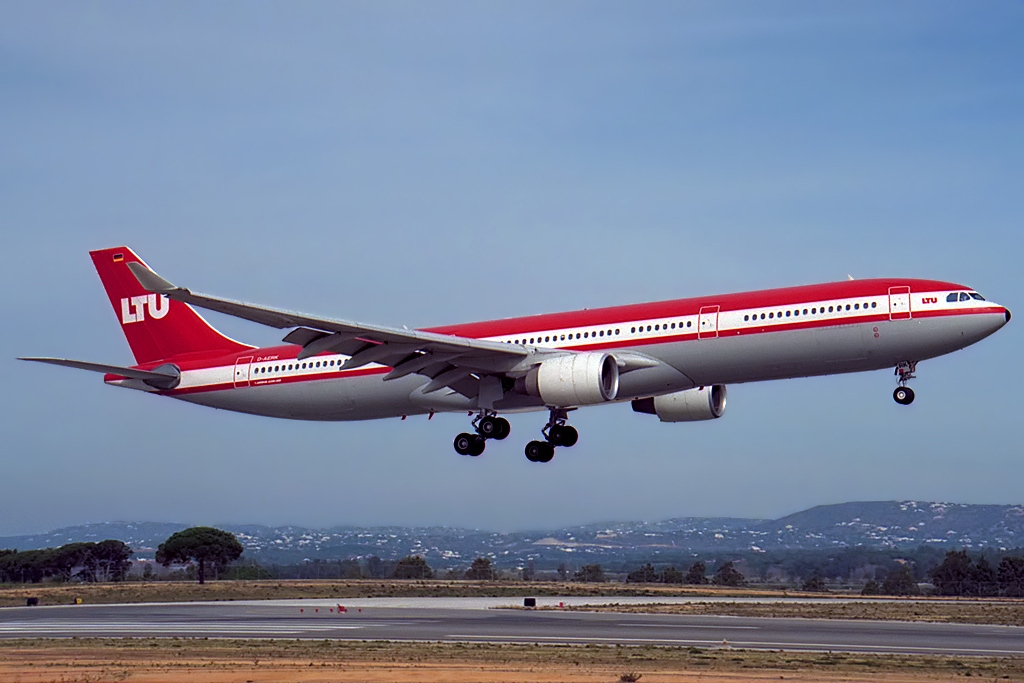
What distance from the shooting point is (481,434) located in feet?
144

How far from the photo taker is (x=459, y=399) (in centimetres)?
4347

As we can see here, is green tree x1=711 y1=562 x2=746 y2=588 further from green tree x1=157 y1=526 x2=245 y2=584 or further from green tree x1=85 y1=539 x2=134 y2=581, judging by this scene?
green tree x1=85 y1=539 x2=134 y2=581

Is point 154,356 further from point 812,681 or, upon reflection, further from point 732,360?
point 812,681

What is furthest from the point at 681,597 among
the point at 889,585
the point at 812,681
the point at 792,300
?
the point at 812,681

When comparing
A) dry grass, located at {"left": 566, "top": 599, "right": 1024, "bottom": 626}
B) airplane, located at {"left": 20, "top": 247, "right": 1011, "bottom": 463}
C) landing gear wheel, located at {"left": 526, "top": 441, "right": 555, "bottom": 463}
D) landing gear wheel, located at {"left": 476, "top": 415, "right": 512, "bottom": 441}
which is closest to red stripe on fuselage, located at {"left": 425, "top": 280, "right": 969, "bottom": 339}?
airplane, located at {"left": 20, "top": 247, "right": 1011, "bottom": 463}

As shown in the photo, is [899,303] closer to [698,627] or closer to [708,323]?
[708,323]

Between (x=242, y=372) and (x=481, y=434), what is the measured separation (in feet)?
34.0

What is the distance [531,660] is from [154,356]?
24878mm

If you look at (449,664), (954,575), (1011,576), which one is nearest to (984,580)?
(1011,576)

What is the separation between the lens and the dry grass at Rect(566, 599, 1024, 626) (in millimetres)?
53312

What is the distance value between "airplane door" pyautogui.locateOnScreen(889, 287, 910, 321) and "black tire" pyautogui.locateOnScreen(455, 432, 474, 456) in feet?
51.2

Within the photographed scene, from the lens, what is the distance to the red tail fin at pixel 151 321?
166 ft

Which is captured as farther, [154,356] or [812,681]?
[154,356]

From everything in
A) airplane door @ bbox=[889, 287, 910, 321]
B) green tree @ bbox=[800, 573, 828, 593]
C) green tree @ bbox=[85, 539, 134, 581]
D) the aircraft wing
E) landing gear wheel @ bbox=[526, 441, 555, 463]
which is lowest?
green tree @ bbox=[800, 573, 828, 593]
